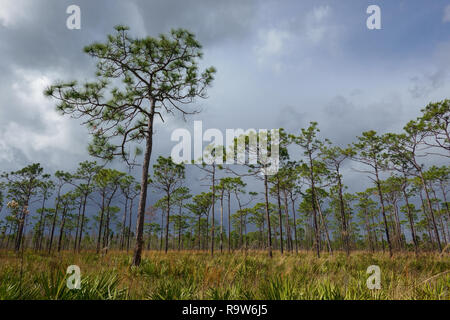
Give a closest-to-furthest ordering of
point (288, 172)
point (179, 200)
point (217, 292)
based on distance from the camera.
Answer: point (217, 292) < point (288, 172) < point (179, 200)

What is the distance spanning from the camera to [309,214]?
1610 inches

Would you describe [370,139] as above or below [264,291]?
above

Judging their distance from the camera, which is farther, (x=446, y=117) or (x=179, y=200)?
(x=179, y=200)
